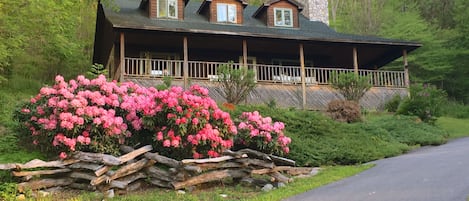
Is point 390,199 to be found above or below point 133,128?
below

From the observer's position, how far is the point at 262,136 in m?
10.6

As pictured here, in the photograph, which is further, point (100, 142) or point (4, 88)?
point (4, 88)

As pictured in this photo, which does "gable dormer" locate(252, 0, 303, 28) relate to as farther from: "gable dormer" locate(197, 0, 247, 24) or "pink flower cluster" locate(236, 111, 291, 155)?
"pink flower cluster" locate(236, 111, 291, 155)

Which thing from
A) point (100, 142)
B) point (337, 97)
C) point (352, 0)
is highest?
point (352, 0)

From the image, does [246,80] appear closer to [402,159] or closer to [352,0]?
[402,159]

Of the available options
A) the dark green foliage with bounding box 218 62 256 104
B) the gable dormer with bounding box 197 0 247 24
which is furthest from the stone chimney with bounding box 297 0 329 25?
the dark green foliage with bounding box 218 62 256 104

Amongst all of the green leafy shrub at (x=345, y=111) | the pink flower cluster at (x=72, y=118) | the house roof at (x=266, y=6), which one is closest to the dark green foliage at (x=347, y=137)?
the green leafy shrub at (x=345, y=111)

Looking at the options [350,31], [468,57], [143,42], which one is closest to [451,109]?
[468,57]

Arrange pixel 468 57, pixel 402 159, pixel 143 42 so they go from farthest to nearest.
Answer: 1. pixel 468 57
2. pixel 143 42
3. pixel 402 159

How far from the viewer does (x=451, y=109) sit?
25.2 metres

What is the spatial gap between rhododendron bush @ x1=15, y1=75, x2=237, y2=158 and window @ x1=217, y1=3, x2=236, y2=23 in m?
12.5

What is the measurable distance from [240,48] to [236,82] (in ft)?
16.6

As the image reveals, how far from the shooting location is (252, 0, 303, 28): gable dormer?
23067 mm

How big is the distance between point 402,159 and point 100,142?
7.17m
